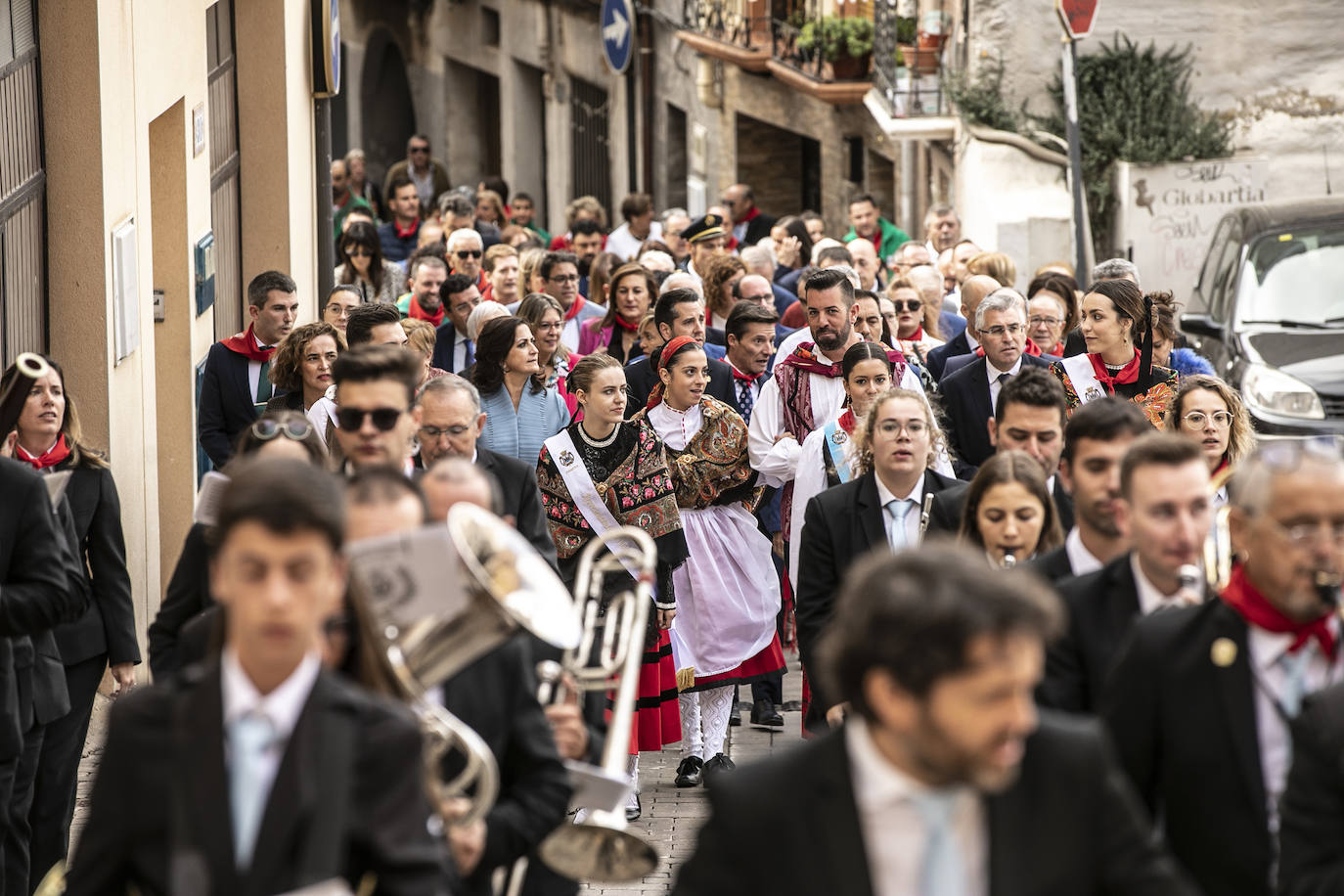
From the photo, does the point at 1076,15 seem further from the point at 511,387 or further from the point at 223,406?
the point at 223,406

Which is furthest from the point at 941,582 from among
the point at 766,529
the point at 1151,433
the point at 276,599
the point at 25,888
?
the point at 766,529

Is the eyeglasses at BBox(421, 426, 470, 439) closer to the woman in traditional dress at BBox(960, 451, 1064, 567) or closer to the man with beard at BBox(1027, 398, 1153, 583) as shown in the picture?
the woman in traditional dress at BBox(960, 451, 1064, 567)

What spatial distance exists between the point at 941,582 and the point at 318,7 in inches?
467

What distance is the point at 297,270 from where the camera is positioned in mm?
13820

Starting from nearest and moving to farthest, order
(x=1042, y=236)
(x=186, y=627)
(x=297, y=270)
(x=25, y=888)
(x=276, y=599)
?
(x=276, y=599) → (x=186, y=627) → (x=25, y=888) → (x=297, y=270) → (x=1042, y=236)

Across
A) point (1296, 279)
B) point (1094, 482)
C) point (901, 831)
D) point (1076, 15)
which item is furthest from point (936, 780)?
point (1076, 15)

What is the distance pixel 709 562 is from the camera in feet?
30.7

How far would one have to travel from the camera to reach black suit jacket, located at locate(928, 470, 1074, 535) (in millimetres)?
6508

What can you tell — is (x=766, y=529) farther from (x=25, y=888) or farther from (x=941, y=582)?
(x=941, y=582)

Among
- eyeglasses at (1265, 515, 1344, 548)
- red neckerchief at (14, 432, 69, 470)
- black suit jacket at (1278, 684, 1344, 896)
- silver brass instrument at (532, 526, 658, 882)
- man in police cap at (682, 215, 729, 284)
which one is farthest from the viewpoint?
man in police cap at (682, 215, 729, 284)

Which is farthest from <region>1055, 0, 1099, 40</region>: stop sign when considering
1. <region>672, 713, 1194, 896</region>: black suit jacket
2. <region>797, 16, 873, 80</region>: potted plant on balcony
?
<region>672, 713, 1194, 896</region>: black suit jacket

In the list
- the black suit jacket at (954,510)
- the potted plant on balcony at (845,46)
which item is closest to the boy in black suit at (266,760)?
the black suit jacket at (954,510)

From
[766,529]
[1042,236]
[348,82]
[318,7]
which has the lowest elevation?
[766,529]

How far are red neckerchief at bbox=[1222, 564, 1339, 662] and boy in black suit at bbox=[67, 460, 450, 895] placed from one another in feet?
5.24
